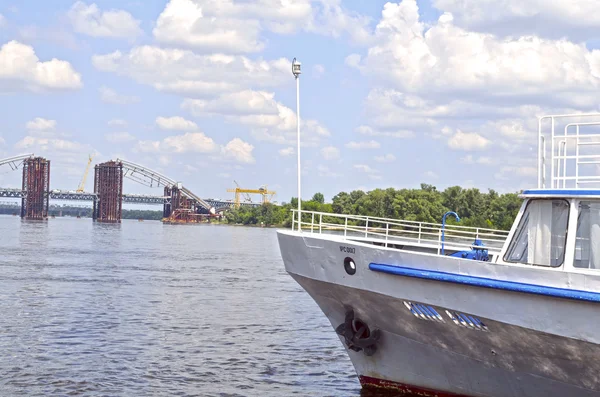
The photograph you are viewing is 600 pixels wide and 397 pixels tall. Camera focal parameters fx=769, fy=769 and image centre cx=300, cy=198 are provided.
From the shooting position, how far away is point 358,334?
50.2 ft

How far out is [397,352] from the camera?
49.6 ft

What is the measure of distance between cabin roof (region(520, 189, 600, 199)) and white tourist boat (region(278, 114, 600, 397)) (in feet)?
0.05

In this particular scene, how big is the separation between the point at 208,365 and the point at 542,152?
373 inches

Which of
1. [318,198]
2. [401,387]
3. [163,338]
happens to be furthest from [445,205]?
[318,198]

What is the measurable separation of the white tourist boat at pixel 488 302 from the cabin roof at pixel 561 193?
16 millimetres

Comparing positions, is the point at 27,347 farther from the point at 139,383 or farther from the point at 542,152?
the point at 542,152

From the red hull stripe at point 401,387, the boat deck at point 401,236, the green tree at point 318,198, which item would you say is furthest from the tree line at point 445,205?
the green tree at point 318,198

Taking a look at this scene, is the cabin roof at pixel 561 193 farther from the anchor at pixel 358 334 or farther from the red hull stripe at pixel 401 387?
the anchor at pixel 358 334

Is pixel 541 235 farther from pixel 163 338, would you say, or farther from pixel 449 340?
pixel 163 338

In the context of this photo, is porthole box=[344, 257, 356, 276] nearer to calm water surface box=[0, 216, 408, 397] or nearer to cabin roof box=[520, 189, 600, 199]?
calm water surface box=[0, 216, 408, 397]

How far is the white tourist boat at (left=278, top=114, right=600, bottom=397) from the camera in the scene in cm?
1249

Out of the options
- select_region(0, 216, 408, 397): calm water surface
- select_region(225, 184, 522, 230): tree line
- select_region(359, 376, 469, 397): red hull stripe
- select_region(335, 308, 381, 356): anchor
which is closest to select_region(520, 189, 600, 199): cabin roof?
select_region(359, 376, 469, 397): red hull stripe

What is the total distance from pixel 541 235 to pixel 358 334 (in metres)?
4.22

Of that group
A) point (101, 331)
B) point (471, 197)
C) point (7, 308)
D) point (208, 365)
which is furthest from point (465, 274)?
point (471, 197)
